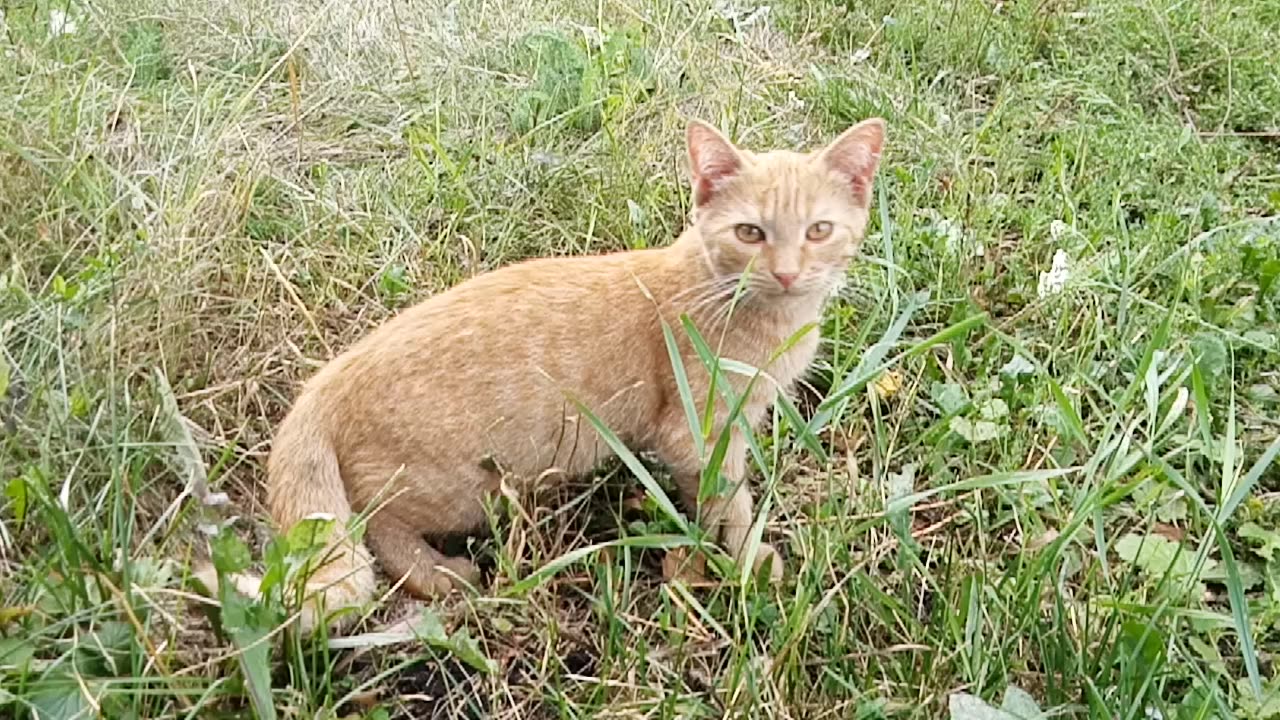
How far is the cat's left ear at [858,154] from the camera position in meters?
2.67

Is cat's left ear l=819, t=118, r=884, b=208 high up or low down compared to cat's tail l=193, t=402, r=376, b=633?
up

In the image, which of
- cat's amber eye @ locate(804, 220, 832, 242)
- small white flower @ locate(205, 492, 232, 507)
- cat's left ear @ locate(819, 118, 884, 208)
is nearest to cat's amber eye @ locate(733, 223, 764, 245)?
cat's amber eye @ locate(804, 220, 832, 242)

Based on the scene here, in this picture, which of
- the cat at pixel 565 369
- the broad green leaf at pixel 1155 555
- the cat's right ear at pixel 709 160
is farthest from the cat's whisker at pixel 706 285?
the broad green leaf at pixel 1155 555

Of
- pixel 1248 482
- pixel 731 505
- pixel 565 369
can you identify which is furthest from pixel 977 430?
pixel 565 369

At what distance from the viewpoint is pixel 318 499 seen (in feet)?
7.72

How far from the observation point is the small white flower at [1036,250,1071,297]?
10.3 ft

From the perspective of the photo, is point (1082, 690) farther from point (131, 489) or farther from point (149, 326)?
point (149, 326)

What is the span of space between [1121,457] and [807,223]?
81 centimetres

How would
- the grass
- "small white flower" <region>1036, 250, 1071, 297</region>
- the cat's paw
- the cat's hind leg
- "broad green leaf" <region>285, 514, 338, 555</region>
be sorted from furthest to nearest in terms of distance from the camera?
"small white flower" <region>1036, 250, 1071, 297</region> → the cat's hind leg → the cat's paw → the grass → "broad green leaf" <region>285, 514, 338, 555</region>

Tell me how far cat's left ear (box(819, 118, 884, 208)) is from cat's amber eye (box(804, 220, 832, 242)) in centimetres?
13

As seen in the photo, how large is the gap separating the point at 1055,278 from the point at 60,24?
3.11 metres

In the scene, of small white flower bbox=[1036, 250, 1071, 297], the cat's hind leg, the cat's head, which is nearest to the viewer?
the cat's hind leg

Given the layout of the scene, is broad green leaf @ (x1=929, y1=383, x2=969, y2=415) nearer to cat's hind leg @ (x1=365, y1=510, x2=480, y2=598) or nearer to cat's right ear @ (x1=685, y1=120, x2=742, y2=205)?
cat's right ear @ (x1=685, y1=120, x2=742, y2=205)

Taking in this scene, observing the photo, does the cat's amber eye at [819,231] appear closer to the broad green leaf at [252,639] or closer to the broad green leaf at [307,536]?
the broad green leaf at [307,536]
